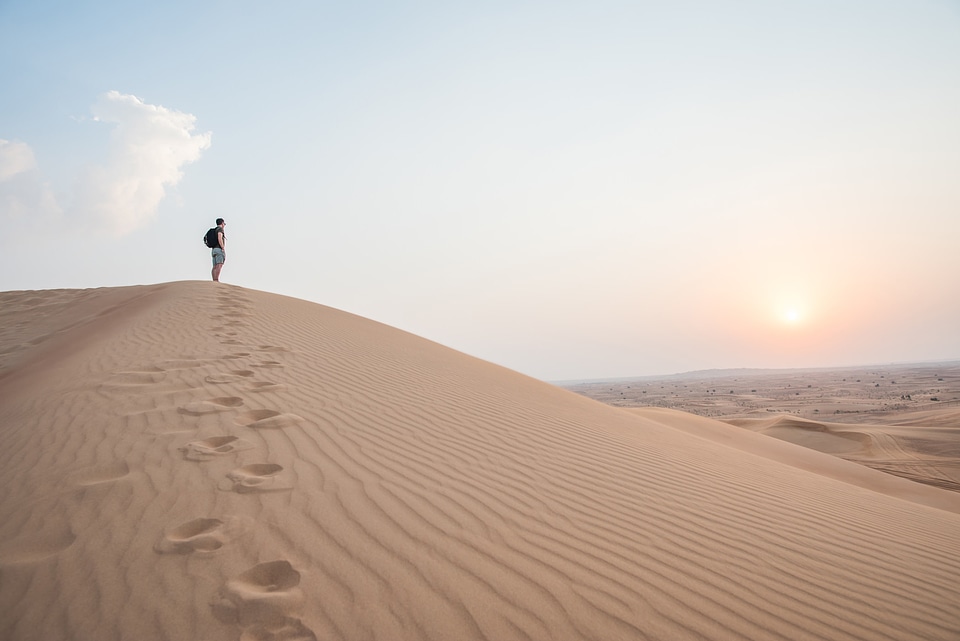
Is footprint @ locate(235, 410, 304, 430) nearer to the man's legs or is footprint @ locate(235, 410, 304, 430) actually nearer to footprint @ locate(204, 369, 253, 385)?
footprint @ locate(204, 369, 253, 385)

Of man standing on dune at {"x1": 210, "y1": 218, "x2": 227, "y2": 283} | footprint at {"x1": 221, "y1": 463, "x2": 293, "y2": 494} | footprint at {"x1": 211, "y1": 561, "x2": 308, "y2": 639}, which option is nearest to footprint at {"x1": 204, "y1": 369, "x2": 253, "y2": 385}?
footprint at {"x1": 221, "y1": 463, "x2": 293, "y2": 494}

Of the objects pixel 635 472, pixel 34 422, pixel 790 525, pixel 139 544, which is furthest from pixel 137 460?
pixel 790 525

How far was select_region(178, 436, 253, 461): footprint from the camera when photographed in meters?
3.01

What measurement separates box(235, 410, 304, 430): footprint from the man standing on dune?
779 cm

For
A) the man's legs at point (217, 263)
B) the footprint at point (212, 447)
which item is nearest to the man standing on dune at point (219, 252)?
the man's legs at point (217, 263)

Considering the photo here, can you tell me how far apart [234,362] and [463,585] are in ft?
15.0

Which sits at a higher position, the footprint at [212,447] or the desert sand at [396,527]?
the footprint at [212,447]

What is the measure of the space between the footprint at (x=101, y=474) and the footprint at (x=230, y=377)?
1.82m

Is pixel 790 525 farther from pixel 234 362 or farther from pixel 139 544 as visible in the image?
pixel 234 362

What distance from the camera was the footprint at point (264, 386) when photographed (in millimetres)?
4590

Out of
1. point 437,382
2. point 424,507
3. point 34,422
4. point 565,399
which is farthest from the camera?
point 565,399

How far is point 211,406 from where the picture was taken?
3.94 meters

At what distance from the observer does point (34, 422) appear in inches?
147

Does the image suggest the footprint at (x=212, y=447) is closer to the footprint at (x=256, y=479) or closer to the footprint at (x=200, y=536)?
the footprint at (x=256, y=479)
